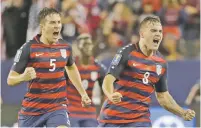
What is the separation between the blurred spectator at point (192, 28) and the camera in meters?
15.6

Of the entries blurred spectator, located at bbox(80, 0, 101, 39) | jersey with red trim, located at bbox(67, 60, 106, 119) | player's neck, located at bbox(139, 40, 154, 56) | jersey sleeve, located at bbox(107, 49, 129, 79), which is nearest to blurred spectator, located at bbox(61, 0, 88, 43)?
blurred spectator, located at bbox(80, 0, 101, 39)

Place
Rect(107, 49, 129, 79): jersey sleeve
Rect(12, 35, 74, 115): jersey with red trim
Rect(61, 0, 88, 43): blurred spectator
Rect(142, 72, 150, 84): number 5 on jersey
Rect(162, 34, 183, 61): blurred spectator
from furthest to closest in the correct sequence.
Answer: Rect(162, 34, 183, 61): blurred spectator → Rect(61, 0, 88, 43): blurred spectator → Rect(12, 35, 74, 115): jersey with red trim → Rect(142, 72, 150, 84): number 5 on jersey → Rect(107, 49, 129, 79): jersey sleeve

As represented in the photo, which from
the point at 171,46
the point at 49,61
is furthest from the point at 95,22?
the point at 49,61

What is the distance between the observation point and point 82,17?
15.0m

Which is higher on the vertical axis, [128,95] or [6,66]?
[128,95]

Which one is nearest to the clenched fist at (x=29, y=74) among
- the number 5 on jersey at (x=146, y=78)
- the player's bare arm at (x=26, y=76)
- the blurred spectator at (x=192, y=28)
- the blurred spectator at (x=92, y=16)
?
the player's bare arm at (x=26, y=76)

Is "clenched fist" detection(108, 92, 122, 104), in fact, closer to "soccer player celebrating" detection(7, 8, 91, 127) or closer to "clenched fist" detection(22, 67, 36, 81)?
"soccer player celebrating" detection(7, 8, 91, 127)

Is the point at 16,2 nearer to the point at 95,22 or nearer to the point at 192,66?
the point at 95,22

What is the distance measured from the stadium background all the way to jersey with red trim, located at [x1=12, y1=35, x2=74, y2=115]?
549 cm

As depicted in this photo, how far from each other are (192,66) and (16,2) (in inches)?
158

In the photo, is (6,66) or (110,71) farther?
(6,66)

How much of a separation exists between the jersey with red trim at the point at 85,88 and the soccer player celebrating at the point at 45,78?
2.21 m

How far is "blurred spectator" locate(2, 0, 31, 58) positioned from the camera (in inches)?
590

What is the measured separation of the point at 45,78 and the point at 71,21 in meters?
6.05
